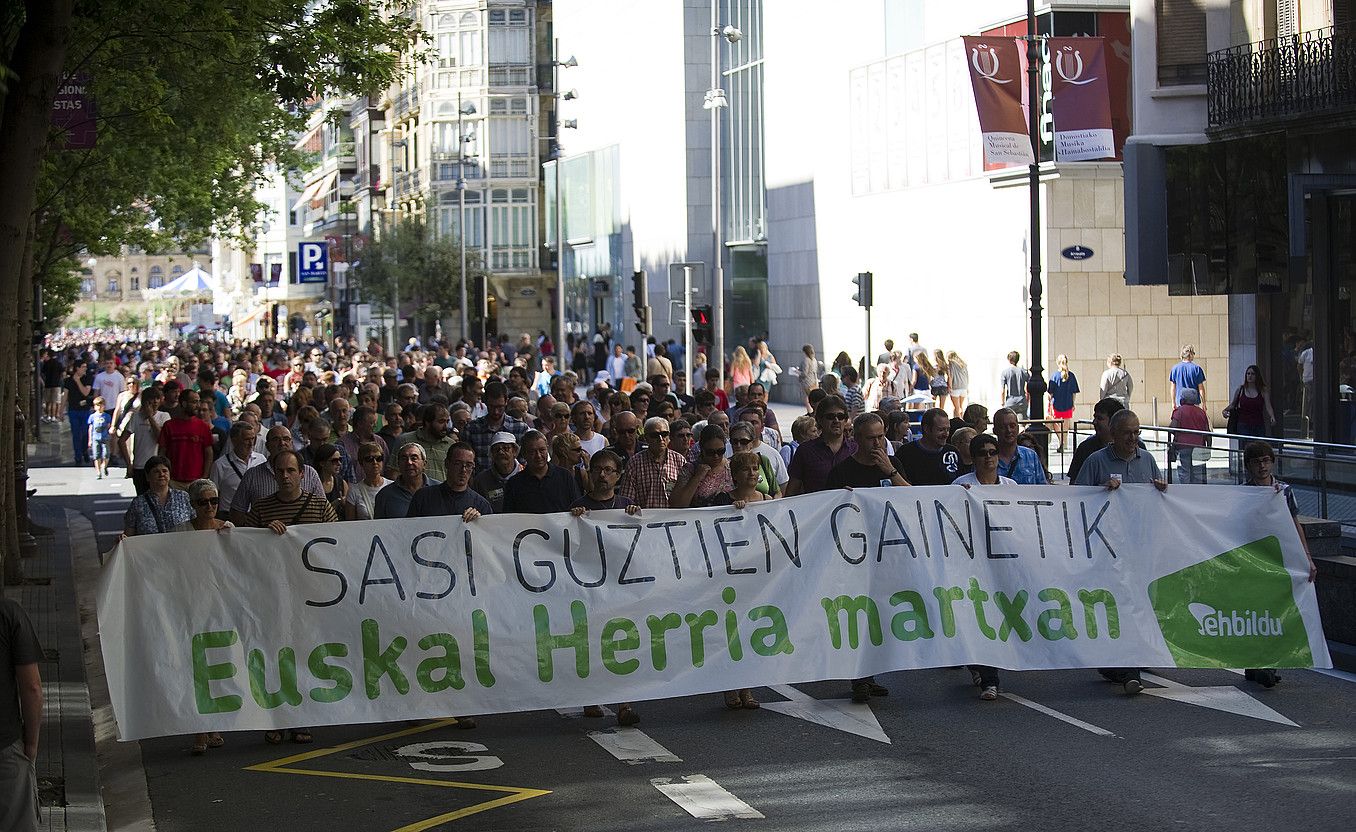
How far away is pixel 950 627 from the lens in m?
10.9

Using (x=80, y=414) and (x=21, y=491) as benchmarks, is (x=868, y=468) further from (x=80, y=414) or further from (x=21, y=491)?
(x=80, y=414)

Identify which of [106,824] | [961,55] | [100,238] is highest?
[961,55]

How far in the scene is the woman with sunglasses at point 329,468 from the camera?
1224cm

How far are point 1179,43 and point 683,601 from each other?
21743mm

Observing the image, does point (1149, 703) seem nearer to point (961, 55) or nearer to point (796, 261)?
point (961, 55)

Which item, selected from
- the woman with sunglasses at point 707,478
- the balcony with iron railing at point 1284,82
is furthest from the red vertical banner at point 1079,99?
the woman with sunglasses at point 707,478

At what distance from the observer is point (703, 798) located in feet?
29.3

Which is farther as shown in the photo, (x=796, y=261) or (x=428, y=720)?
(x=796, y=261)

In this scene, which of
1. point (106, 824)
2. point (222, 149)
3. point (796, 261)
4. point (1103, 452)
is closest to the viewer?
point (106, 824)

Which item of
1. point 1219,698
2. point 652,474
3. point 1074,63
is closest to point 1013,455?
point 1219,698

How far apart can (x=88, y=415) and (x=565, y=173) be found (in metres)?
38.5

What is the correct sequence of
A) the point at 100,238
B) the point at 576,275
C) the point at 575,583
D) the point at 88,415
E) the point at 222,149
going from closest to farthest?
1. the point at 575,583
2. the point at 222,149
3. the point at 100,238
4. the point at 88,415
5. the point at 576,275

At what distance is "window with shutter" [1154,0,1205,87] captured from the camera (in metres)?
29.5

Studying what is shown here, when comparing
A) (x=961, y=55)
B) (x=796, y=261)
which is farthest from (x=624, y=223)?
(x=961, y=55)
